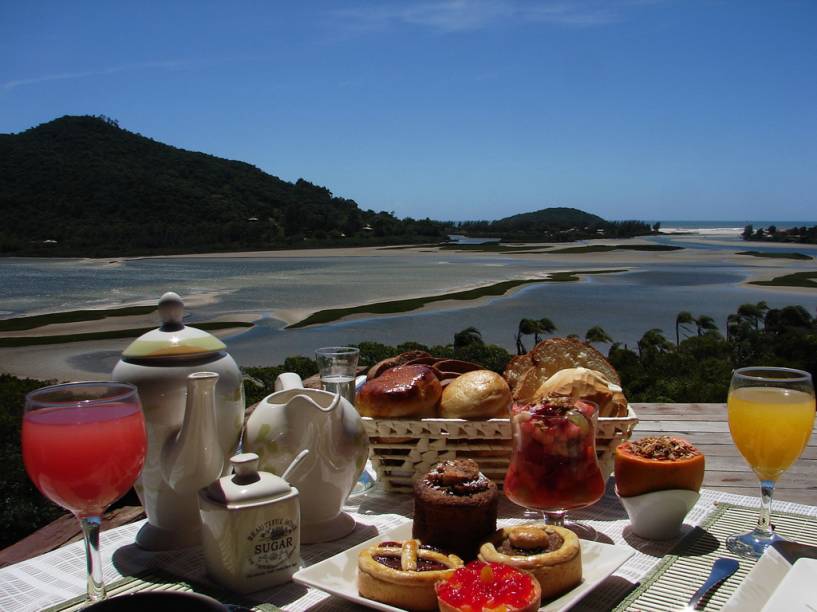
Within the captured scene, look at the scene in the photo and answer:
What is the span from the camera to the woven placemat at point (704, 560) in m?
1.34

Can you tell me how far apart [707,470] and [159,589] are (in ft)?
5.56

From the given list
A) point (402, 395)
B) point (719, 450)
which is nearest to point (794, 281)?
point (719, 450)

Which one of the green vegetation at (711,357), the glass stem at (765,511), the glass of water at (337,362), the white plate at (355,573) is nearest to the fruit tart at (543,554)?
the white plate at (355,573)

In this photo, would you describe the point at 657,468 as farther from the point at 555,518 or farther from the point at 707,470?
the point at 707,470

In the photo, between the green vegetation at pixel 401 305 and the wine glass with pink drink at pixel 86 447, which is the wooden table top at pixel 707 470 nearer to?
the wine glass with pink drink at pixel 86 447

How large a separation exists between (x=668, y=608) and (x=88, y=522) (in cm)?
106

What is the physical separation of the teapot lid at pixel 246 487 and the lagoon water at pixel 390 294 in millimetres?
8696

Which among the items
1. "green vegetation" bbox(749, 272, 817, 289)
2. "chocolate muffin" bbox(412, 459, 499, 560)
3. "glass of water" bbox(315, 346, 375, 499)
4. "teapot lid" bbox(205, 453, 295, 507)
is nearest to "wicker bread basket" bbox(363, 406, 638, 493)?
"glass of water" bbox(315, 346, 375, 499)

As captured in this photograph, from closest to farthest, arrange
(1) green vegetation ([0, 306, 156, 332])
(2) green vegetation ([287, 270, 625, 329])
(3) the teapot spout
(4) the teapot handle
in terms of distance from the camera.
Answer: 1. (3) the teapot spout
2. (4) the teapot handle
3. (1) green vegetation ([0, 306, 156, 332])
4. (2) green vegetation ([287, 270, 625, 329])

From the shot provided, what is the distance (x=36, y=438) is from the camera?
131 cm

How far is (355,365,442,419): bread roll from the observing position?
195 cm

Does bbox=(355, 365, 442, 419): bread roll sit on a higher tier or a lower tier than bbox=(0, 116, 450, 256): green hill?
lower

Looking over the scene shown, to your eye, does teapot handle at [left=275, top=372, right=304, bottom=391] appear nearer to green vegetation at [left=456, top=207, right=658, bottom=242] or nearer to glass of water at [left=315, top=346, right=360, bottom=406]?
glass of water at [left=315, top=346, right=360, bottom=406]

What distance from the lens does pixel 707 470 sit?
233 cm
